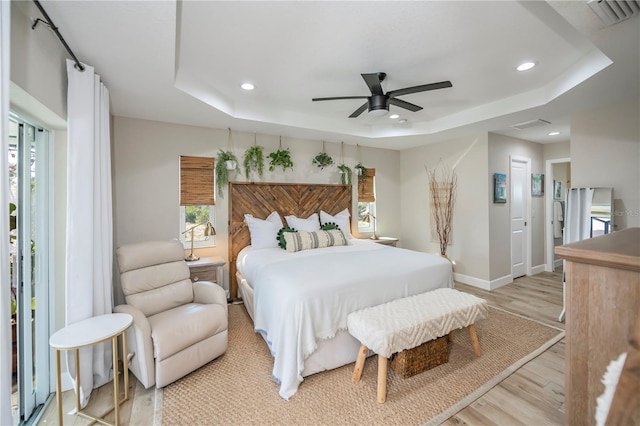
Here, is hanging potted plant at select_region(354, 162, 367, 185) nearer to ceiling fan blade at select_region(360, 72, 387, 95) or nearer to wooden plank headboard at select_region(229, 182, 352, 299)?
wooden plank headboard at select_region(229, 182, 352, 299)

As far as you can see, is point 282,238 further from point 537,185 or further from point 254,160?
point 537,185

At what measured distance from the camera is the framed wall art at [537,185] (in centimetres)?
534

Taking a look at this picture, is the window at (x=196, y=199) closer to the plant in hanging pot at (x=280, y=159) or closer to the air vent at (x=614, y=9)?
the plant in hanging pot at (x=280, y=159)

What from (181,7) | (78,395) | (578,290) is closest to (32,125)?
(181,7)

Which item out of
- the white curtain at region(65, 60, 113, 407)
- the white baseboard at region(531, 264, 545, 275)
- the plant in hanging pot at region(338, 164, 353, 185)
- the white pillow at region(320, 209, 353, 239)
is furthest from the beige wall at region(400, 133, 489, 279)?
the white curtain at region(65, 60, 113, 407)

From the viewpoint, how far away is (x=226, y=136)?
415 centimetres

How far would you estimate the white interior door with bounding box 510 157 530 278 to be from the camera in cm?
500

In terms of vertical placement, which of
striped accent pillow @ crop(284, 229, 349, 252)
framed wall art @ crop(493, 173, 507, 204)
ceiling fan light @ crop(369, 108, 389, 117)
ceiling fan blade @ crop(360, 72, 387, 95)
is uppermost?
ceiling fan blade @ crop(360, 72, 387, 95)

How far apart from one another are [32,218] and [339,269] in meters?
2.40

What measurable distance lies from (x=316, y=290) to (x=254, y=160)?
2.57 meters

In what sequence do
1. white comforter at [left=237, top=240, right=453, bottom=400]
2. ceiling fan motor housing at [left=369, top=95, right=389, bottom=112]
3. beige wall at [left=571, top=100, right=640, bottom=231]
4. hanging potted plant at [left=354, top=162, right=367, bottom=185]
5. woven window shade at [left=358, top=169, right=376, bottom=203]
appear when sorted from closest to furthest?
1. white comforter at [left=237, top=240, right=453, bottom=400]
2. ceiling fan motor housing at [left=369, top=95, right=389, bottom=112]
3. beige wall at [left=571, top=100, right=640, bottom=231]
4. hanging potted plant at [left=354, top=162, right=367, bottom=185]
5. woven window shade at [left=358, top=169, right=376, bottom=203]

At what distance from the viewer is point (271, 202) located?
4.43m

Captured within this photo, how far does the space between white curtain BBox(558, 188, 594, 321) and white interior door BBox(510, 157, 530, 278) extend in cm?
135

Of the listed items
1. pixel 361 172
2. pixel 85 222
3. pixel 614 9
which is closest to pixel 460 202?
pixel 361 172
